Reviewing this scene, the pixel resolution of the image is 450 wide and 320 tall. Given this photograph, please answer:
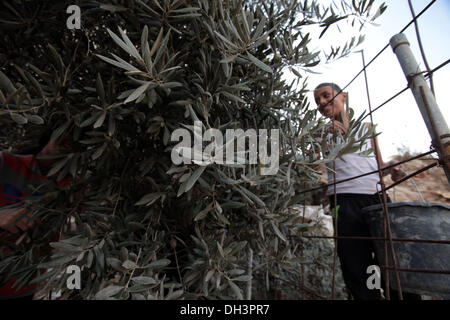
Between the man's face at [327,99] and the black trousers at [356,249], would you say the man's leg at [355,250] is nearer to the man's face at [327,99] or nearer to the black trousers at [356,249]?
the black trousers at [356,249]

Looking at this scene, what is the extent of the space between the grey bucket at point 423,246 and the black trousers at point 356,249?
1.03 feet

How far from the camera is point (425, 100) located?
583 mm

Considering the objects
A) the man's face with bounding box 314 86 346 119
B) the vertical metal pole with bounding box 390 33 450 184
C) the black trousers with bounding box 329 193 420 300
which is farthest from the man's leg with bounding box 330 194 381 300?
the vertical metal pole with bounding box 390 33 450 184

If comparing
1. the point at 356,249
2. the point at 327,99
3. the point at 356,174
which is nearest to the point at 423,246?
the point at 356,249

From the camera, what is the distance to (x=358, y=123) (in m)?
0.61

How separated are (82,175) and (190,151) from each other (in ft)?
1.76

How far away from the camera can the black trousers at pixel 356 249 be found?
115 centimetres

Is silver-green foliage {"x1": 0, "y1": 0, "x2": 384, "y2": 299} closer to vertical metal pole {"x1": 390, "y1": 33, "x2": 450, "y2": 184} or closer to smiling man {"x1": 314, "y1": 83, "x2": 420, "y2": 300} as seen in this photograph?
vertical metal pole {"x1": 390, "y1": 33, "x2": 450, "y2": 184}

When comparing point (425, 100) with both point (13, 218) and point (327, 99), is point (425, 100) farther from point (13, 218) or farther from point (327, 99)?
point (13, 218)

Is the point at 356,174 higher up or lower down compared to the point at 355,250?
higher up

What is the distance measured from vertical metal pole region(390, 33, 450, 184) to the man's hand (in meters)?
1.28

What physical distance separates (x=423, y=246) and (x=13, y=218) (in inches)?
58.4
